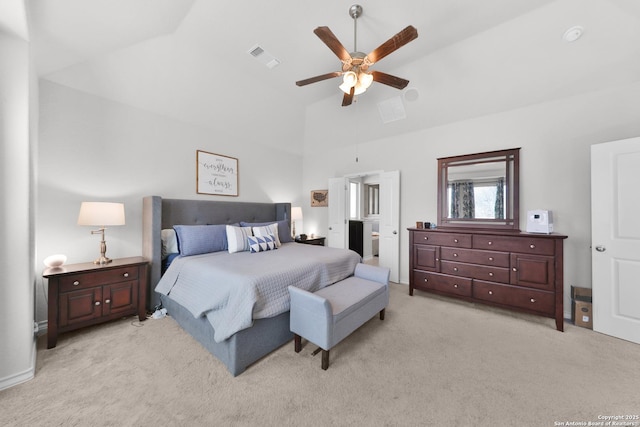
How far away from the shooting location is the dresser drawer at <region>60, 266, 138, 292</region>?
2.14 meters

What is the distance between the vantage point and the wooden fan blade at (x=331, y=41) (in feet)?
6.00

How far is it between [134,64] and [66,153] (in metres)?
1.23

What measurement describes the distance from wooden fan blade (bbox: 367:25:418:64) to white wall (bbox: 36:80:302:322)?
2845 millimetres

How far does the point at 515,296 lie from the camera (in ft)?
8.87

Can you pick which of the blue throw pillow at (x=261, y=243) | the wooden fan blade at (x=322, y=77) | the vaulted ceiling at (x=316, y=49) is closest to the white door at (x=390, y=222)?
the vaulted ceiling at (x=316, y=49)

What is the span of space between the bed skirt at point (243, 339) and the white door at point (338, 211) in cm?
286

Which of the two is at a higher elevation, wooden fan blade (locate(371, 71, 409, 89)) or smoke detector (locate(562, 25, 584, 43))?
smoke detector (locate(562, 25, 584, 43))

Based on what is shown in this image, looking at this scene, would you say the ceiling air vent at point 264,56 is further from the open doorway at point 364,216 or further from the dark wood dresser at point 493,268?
the open doorway at point 364,216

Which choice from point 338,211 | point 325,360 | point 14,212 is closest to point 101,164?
point 14,212

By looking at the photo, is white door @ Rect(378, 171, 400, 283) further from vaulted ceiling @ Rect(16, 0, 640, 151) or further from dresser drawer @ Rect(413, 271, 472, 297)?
vaulted ceiling @ Rect(16, 0, 640, 151)

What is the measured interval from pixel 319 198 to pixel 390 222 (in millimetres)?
1746

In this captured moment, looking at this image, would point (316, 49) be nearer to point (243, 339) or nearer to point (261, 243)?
point (261, 243)

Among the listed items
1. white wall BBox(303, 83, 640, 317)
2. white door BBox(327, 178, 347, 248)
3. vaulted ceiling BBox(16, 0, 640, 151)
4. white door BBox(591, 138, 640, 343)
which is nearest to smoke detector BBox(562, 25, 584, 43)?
vaulted ceiling BBox(16, 0, 640, 151)

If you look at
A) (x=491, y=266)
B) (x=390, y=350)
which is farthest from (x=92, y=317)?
(x=491, y=266)
